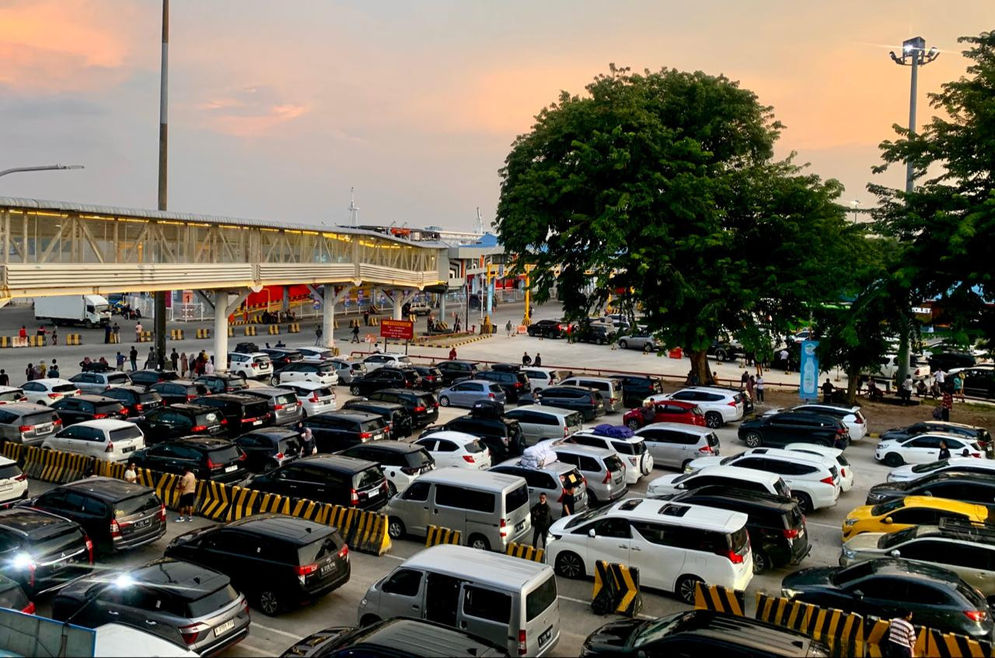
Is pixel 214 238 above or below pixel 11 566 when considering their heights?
above

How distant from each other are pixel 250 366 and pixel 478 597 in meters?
32.4

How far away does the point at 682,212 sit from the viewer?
1332 inches

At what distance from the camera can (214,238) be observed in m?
41.1

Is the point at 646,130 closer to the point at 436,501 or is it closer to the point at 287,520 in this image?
the point at 436,501

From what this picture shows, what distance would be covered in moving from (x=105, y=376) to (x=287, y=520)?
23.6 metres

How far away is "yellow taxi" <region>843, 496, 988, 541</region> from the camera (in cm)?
1546

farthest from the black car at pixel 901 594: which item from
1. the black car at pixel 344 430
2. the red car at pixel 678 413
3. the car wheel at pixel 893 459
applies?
the red car at pixel 678 413

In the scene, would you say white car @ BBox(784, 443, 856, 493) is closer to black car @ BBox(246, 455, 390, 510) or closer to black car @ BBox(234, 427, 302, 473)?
black car @ BBox(246, 455, 390, 510)

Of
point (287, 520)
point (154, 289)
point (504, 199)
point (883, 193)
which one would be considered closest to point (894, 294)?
point (883, 193)

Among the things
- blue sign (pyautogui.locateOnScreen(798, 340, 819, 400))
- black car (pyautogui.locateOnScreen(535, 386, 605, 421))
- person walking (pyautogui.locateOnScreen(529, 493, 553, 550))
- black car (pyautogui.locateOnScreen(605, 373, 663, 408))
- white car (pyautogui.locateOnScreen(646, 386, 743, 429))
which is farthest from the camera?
black car (pyautogui.locateOnScreen(605, 373, 663, 408))

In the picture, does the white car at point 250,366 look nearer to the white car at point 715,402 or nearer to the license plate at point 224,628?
the white car at point 715,402

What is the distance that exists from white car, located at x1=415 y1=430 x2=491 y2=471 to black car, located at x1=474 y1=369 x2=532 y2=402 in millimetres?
12734

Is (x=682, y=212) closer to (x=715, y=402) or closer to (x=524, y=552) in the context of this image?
(x=715, y=402)

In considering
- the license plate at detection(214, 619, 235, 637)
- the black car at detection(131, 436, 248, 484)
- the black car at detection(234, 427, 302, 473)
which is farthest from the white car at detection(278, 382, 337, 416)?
the license plate at detection(214, 619, 235, 637)
